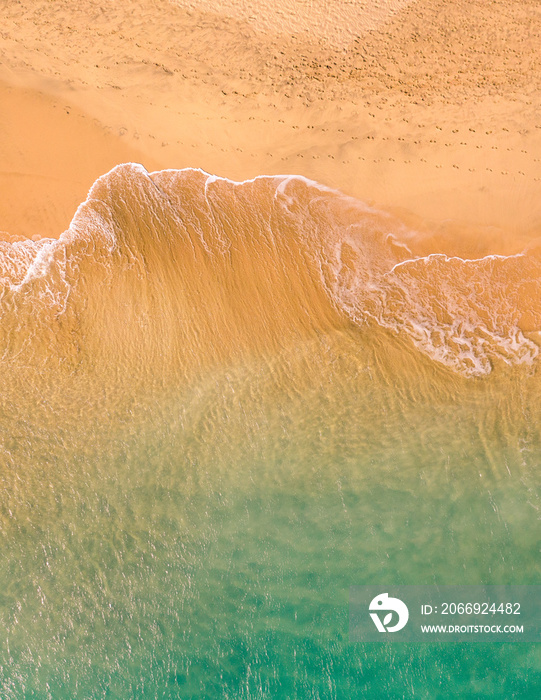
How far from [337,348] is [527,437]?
2.72 meters

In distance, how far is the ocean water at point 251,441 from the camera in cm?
471

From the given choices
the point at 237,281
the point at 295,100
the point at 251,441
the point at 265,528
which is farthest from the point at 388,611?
the point at 295,100

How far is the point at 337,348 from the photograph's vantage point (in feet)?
15.8

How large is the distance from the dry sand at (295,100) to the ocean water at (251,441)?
0.37 m

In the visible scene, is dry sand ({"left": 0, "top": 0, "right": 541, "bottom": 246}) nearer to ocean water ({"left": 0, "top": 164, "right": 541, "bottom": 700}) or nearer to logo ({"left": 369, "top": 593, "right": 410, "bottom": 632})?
ocean water ({"left": 0, "top": 164, "right": 541, "bottom": 700})

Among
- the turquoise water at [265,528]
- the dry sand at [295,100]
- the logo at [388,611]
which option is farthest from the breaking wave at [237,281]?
the logo at [388,611]

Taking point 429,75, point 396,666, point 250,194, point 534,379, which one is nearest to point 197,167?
point 250,194

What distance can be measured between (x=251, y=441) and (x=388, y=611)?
2802 mm

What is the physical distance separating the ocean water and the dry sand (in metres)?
0.37

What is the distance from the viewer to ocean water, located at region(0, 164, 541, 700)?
4.71 m

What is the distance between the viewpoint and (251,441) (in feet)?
15.7

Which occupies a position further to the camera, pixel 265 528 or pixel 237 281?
pixel 237 281

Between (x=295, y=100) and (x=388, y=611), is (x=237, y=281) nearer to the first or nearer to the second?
(x=295, y=100)

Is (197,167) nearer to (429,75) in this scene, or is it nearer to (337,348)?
(337,348)
